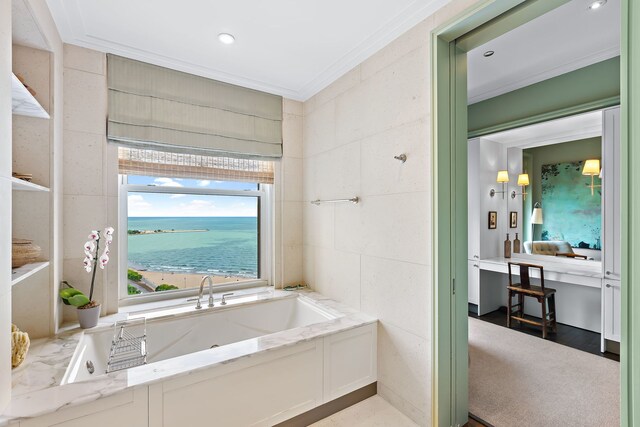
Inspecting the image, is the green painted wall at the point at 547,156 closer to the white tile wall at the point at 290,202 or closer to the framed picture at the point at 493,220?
the framed picture at the point at 493,220

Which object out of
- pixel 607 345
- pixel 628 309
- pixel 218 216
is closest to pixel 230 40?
pixel 218 216

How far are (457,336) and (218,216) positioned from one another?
2.22 m

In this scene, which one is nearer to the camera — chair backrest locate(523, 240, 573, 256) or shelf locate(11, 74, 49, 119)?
shelf locate(11, 74, 49, 119)

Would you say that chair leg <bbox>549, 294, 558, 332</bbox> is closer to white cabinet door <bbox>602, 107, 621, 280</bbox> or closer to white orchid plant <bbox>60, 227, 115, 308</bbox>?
white cabinet door <bbox>602, 107, 621, 280</bbox>

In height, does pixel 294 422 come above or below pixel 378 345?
below

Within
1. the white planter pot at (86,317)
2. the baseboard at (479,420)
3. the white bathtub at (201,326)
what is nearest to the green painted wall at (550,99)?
the baseboard at (479,420)

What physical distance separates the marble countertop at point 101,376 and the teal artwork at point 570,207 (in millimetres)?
3208

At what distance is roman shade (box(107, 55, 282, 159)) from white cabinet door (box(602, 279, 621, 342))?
131 inches

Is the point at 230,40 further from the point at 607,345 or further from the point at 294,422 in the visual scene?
the point at 607,345

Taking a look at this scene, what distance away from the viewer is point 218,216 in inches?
112

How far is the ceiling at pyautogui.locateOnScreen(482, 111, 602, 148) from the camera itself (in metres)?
3.16

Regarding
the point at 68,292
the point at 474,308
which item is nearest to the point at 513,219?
the point at 474,308

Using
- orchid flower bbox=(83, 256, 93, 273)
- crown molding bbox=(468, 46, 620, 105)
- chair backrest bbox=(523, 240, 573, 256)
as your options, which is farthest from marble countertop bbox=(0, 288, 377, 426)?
chair backrest bbox=(523, 240, 573, 256)

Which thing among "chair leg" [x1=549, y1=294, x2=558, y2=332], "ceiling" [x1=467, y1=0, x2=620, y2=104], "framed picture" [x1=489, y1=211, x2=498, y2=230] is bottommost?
"chair leg" [x1=549, y1=294, x2=558, y2=332]
